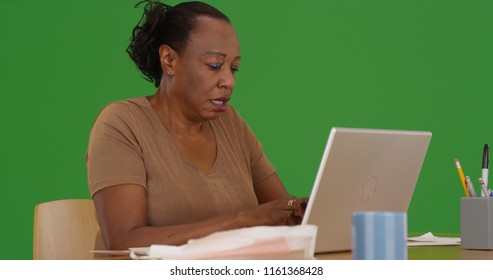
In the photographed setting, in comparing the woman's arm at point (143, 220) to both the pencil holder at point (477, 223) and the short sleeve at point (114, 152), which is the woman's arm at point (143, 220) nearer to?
the short sleeve at point (114, 152)

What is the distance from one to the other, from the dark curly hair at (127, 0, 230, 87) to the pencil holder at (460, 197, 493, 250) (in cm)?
80

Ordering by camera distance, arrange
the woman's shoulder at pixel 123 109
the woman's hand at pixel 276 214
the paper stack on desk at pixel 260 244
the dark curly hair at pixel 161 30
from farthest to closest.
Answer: the dark curly hair at pixel 161 30, the woman's shoulder at pixel 123 109, the woman's hand at pixel 276 214, the paper stack on desk at pixel 260 244

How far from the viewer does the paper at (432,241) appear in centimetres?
189

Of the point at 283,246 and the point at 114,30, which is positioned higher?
the point at 114,30

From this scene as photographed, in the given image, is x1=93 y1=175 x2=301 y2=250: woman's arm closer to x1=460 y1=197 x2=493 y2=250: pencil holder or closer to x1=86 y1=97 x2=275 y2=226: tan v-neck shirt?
x1=86 y1=97 x2=275 y2=226: tan v-neck shirt

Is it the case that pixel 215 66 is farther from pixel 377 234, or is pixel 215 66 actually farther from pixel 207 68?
pixel 377 234

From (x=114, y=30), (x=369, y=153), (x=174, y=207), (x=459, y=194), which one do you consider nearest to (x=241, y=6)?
(x=114, y=30)

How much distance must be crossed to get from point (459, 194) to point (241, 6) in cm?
127

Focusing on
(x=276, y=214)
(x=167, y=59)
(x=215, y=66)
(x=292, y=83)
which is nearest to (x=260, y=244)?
(x=276, y=214)

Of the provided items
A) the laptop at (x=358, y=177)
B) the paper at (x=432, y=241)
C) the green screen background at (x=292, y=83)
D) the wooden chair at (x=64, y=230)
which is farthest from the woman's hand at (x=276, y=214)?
the green screen background at (x=292, y=83)

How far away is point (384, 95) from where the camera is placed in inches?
148

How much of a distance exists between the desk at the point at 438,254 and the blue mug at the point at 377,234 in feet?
1.70
